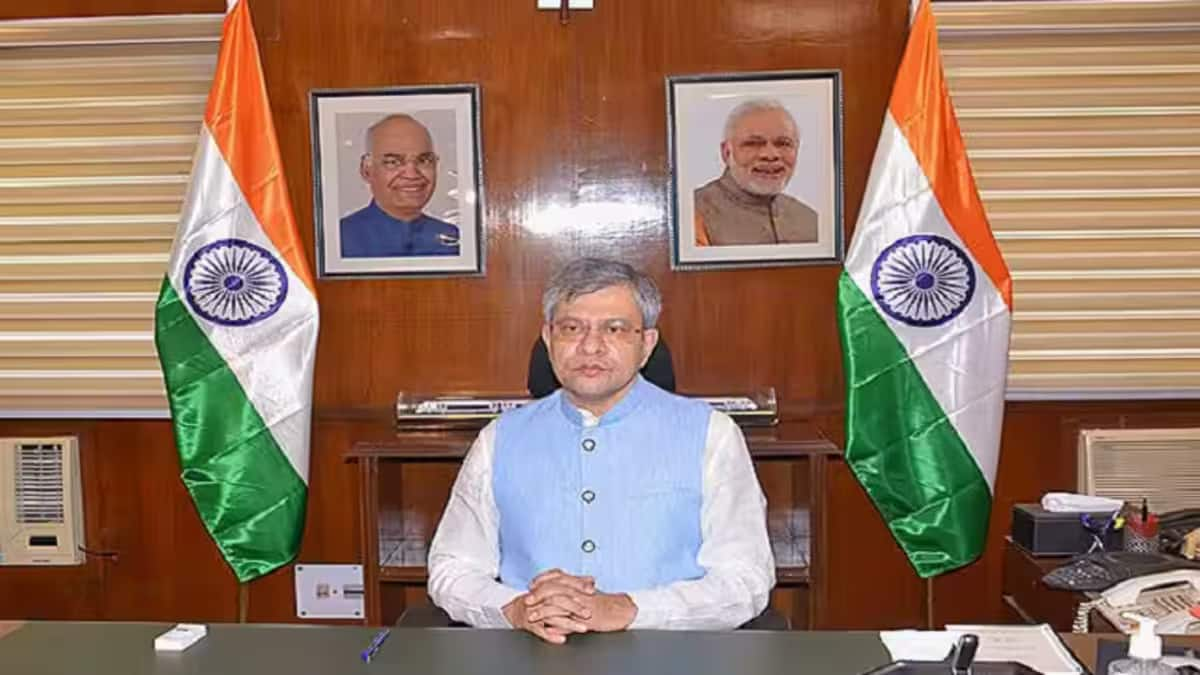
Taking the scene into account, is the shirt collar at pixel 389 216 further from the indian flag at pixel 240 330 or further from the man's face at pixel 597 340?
the man's face at pixel 597 340

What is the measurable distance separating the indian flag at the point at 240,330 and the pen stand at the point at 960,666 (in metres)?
1.97

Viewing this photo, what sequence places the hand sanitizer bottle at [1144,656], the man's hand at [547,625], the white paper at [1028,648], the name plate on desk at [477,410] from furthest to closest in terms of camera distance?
the name plate on desk at [477,410] → the man's hand at [547,625] → the white paper at [1028,648] → the hand sanitizer bottle at [1144,656]

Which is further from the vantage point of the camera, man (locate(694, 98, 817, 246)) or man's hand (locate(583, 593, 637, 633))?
man (locate(694, 98, 817, 246))

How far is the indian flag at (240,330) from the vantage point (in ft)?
9.37

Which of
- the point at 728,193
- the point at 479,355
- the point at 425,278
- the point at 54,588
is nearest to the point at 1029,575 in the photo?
the point at 728,193

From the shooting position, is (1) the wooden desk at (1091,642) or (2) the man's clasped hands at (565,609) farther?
(2) the man's clasped hands at (565,609)

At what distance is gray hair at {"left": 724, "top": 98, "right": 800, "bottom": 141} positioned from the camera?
3.11 m

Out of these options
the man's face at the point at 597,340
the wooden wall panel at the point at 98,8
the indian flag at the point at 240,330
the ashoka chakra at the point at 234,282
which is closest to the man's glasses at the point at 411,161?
the indian flag at the point at 240,330

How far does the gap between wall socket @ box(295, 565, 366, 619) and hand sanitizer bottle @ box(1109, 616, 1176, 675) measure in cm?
244

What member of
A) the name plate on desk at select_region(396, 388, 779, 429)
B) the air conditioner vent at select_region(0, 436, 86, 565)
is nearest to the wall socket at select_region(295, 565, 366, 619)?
the name plate on desk at select_region(396, 388, 779, 429)

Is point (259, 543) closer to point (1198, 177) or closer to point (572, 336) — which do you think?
point (572, 336)

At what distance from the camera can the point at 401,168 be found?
318cm

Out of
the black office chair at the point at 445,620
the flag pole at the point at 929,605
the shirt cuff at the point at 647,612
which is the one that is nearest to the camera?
the shirt cuff at the point at 647,612

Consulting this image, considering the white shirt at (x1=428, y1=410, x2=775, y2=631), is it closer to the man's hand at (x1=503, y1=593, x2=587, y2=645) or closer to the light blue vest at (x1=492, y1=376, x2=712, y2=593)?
the light blue vest at (x1=492, y1=376, x2=712, y2=593)
